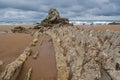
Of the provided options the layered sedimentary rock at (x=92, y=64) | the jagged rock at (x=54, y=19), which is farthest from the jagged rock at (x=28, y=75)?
the jagged rock at (x=54, y=19)

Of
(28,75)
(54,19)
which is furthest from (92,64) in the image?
(54,19)

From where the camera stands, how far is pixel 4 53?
8.80 metres

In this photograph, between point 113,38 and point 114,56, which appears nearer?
point 114,56

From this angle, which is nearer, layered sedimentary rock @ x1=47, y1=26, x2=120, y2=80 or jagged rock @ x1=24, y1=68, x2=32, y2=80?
layered sedimentary rock @ x1=47, y1=26, x2=120, y2=80

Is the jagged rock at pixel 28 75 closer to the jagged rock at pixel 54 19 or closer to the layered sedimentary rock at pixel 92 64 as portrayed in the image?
the layered sedimentary rock at pixel 92 64

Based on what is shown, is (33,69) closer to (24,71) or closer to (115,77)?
(24,71)

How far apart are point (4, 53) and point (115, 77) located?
5472mm

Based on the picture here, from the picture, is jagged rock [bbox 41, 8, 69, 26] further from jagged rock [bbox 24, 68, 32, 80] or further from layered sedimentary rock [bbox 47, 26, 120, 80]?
jagged rock [bbox 24, 68, 32, 80]

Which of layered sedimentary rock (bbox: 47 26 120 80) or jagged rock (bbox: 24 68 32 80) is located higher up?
layered sedimentary rock (bbox: 47 26 120 80)

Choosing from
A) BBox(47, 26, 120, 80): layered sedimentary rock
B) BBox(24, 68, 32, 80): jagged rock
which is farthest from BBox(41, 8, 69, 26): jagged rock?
BBox(24, 68, 32, 80): jagged rock

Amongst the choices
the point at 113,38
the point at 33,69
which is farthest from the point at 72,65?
the point at 113,38

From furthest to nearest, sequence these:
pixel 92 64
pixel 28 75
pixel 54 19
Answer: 1. pixel 54 19
2. pixel 28 75
3. pixel 92 64

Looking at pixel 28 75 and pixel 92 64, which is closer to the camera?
pixel 92 64

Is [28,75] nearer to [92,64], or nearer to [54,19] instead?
[92,64]
